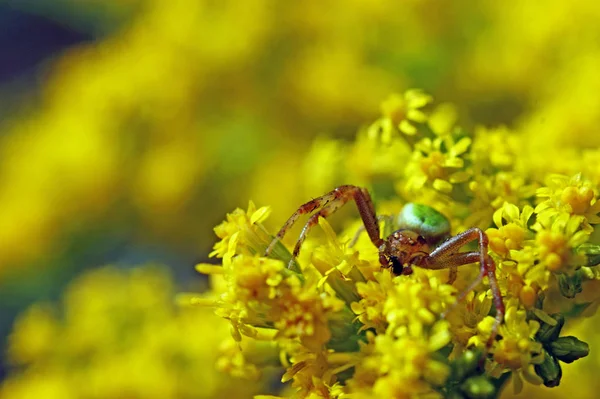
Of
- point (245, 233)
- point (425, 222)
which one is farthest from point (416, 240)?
point (245, 233)

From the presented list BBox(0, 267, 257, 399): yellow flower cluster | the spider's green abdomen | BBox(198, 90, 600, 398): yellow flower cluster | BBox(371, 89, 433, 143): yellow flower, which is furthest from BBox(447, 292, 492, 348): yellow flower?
BBox(0, 267, 257, 399): yellow flower cluster

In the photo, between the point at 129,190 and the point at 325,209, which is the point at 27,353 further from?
the point at 325,209

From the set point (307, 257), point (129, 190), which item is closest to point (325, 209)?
point (307, 257)

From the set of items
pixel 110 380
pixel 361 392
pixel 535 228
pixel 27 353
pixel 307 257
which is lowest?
pixel 361 392

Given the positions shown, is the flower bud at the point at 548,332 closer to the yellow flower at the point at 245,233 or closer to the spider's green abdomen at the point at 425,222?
the spider's green abdomen at the point at 425,222

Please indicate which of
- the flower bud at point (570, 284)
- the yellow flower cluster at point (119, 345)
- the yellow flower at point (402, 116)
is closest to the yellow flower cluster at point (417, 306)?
the flower bud at point (570, 284)

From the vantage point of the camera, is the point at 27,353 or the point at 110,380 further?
the point at 27,353
